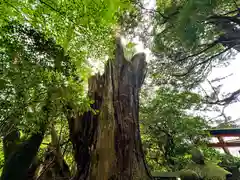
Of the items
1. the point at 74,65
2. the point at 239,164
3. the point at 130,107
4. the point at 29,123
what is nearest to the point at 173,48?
the point at 130,107

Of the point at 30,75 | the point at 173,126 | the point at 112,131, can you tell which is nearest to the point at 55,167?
the point at 112,131

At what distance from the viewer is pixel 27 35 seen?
5.42 feet

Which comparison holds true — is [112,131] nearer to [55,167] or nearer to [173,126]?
[55,167]

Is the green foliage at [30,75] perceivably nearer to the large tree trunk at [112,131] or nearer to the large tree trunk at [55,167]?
the large tree trunk at [112,131]

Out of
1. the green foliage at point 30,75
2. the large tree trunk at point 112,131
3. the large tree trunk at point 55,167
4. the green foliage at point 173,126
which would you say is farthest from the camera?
the green foliage at point 173,126

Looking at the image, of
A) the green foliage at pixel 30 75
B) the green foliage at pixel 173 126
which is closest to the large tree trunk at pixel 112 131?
the green foliage at pixel 30 75

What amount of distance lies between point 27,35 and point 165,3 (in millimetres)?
2548

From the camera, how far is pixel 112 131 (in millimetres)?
2766

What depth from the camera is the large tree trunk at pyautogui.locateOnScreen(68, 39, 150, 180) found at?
245 cm

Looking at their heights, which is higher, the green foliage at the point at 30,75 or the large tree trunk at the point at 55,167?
the green foliage at the point at 30,75

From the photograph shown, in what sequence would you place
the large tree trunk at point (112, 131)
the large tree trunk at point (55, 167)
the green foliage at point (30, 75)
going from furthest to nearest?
the large tree trunk at point (55, 167)
the large tree trunk at point (112, 131)
the green foliage at point (30, 75)

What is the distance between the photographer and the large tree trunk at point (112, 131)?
2.45 meters

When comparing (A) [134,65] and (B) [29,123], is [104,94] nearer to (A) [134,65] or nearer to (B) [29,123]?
(A) [134,65]

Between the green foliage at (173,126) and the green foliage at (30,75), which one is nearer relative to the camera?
the green foliage at (30,75)
